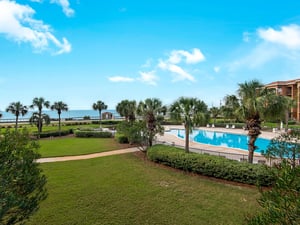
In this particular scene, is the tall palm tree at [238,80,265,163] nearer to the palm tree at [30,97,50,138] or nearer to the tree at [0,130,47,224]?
the tree at [0,130,47,224]

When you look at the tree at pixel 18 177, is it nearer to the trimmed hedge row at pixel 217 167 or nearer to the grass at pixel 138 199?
the grass at pixel 138 199

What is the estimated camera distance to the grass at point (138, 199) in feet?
20.3

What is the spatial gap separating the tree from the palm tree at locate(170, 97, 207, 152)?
9848mm

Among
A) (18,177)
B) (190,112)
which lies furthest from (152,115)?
(18,177)

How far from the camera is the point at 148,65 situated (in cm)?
2800

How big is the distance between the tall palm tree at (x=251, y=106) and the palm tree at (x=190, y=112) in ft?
9.14

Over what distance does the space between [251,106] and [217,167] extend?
3862 mm

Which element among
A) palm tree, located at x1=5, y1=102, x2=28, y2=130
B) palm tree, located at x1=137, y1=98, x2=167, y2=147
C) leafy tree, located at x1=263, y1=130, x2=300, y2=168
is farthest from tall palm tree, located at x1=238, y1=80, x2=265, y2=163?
palm tree, located at x1=5, y1=102, x2=28, y2=130

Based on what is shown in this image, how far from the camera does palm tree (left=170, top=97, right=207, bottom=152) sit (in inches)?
485

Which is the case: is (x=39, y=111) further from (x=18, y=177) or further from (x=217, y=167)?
(x=18, y=177)

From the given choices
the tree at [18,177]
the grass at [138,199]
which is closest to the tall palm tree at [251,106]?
the grass at [138,199]

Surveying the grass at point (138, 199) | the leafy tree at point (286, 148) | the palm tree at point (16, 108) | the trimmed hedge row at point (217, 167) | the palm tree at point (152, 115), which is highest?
the palm tree at point (16, 108)

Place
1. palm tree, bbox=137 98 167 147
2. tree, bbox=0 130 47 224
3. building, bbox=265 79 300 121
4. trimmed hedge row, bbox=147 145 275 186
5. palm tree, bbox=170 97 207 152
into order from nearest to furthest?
tree, bbox=0 130 47 224 < trimmed hedge row, bbox=147 145 275 186 < palm tree, bbox=170 97 207 152 < palm tree, bbox=137 98 167 147 < building, bbox=265 79 300 121

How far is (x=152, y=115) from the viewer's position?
15.2 m
